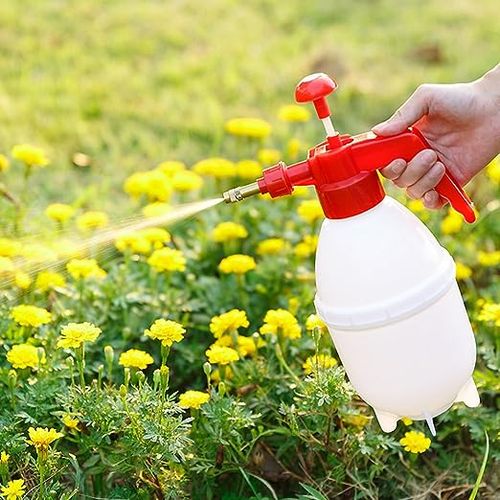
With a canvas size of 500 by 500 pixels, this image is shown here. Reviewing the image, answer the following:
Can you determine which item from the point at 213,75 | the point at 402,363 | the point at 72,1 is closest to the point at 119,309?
the point at 402,363

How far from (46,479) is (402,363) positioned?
675mm

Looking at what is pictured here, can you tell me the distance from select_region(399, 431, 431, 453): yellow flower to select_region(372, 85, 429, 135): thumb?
1.95 ft

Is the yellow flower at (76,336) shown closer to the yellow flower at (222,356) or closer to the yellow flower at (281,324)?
the yellow flower at (222,356)

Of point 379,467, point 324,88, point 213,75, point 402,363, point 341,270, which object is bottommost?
point 213,75

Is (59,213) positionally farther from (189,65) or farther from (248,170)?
(189,65)

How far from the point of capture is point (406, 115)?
76.9 inches

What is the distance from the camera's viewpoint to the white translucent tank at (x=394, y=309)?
1.75m

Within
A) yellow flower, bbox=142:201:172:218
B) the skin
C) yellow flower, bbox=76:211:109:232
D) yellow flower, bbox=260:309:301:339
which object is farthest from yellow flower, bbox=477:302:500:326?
yellow flower, bbox=76:211:109:232

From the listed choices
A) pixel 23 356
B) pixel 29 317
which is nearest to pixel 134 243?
pixel 29 317

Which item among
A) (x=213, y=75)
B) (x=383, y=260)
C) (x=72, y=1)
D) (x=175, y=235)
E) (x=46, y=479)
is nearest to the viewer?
(x=383, y=260)

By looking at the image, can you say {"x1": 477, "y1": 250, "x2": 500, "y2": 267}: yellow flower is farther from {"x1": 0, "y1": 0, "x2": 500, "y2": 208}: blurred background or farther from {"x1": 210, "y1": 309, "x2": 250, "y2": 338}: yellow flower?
{"x1": 0, "y1": 0, "x2": 500, "y2": 208}: blurred background

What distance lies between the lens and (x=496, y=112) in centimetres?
207

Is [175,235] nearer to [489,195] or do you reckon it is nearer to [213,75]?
[489,195]

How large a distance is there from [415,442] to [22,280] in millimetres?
Result: 985
